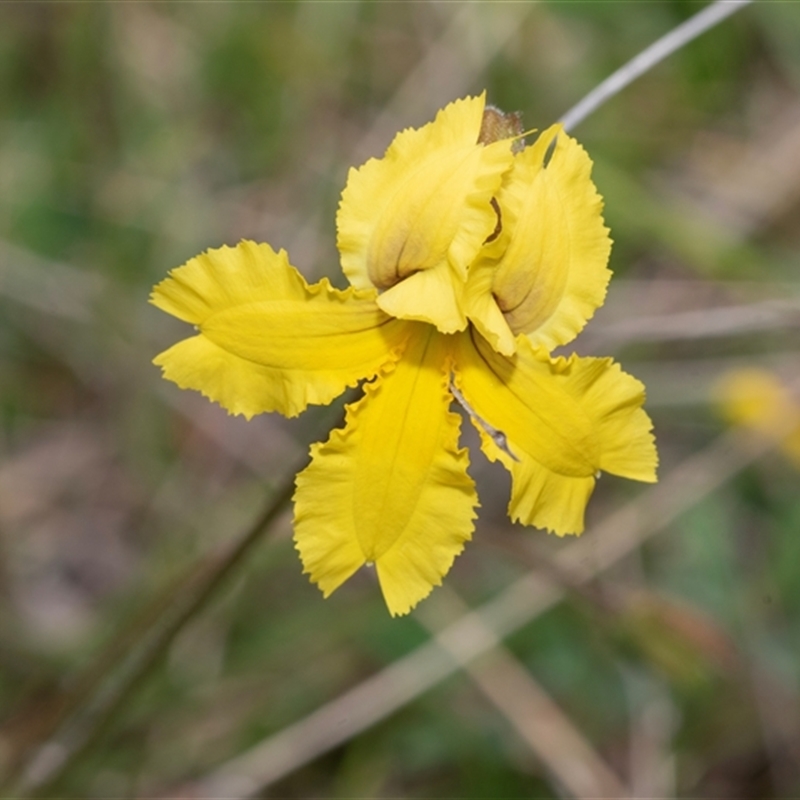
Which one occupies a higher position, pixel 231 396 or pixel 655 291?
pixel 655 291

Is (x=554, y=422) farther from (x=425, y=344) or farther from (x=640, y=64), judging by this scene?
(x=640, y=64)

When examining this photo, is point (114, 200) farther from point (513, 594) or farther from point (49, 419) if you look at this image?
point (513, 594)

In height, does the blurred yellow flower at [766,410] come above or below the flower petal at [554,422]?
above

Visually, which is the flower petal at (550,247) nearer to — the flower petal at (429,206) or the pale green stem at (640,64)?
the flower petal at (429,206)

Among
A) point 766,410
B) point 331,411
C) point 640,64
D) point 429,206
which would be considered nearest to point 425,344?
point 429,206

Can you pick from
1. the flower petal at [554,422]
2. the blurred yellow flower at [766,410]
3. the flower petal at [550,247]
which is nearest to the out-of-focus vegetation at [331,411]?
the blurred yellow flower at [766,410]

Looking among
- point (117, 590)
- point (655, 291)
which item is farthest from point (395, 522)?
point (655, 291)
